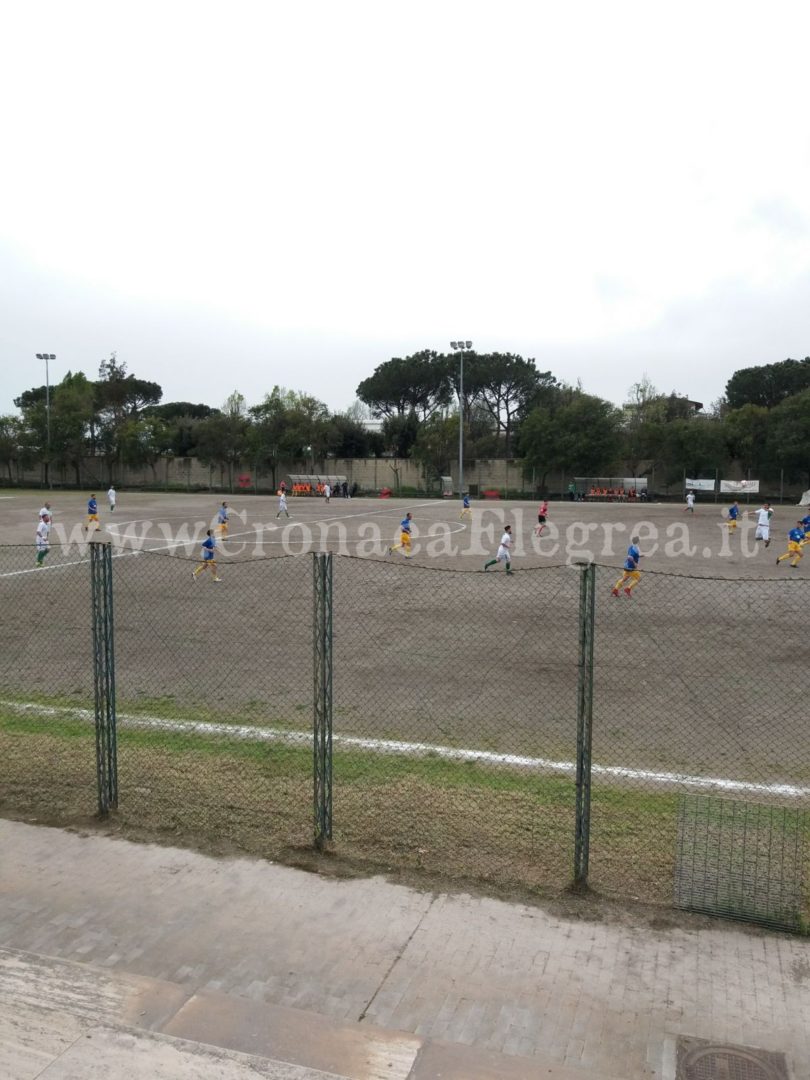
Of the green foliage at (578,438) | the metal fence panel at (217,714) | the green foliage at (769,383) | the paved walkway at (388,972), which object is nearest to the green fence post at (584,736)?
the paved walkway at (388,972)

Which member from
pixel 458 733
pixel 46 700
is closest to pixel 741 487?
pixel 458 733

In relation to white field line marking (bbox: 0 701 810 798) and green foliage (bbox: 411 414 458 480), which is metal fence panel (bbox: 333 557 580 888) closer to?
white field line marking (bbox: 0 701 810 798)

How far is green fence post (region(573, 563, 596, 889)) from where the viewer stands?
5.52 meters

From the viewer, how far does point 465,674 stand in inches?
484

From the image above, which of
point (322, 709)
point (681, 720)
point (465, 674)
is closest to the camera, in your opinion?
point (322, 709)

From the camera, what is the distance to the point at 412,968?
4621mm

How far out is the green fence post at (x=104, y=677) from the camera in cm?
660

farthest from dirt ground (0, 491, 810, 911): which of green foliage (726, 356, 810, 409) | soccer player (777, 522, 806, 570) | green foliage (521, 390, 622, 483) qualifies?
green foliage (726, 356, 810, 409)

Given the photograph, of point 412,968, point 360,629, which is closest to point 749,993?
point 412,968

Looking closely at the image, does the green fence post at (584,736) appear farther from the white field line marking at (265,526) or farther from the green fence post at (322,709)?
the white field line marking at (265,526)

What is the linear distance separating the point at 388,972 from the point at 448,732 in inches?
193

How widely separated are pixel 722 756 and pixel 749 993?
4.64 m

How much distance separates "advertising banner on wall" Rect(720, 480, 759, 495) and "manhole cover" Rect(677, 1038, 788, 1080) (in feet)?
205

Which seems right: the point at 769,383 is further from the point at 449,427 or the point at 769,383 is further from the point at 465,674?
the point at 465,674
